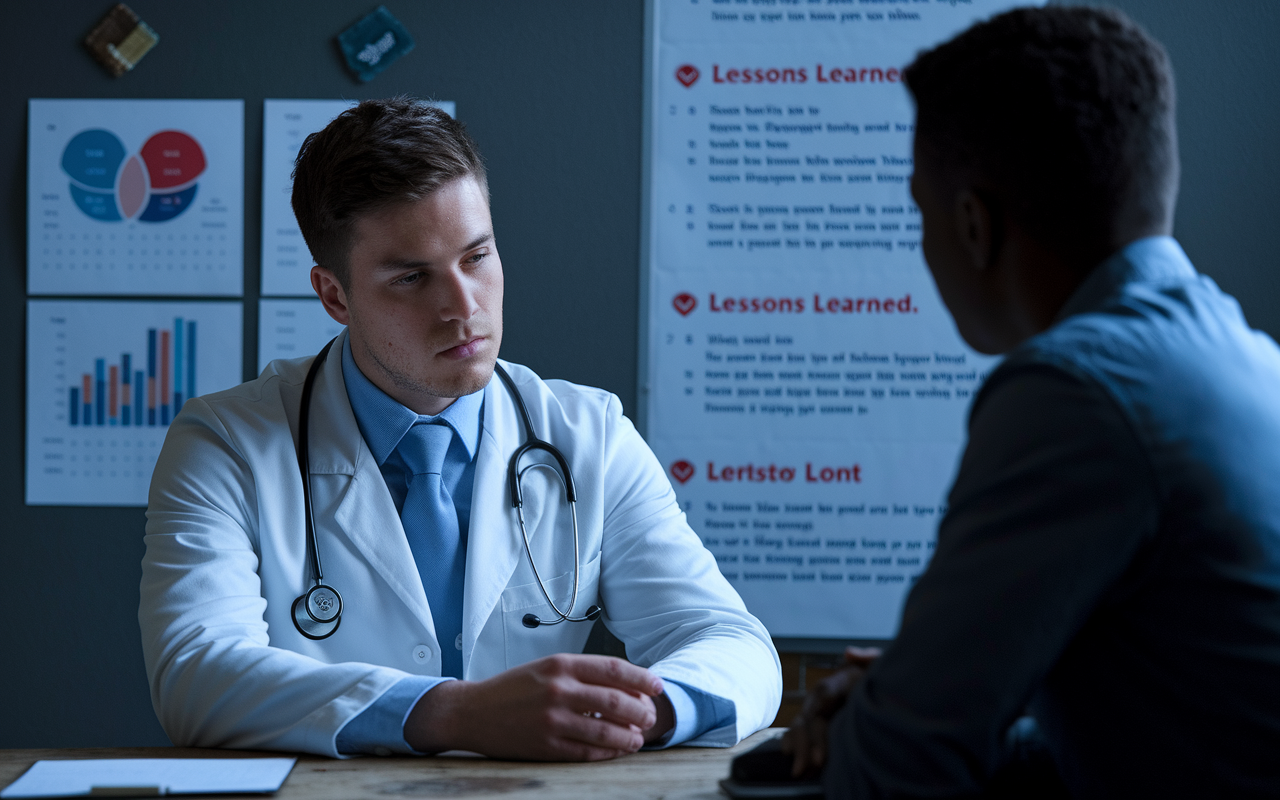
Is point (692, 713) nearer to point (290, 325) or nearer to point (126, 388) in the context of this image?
point (290, 325)

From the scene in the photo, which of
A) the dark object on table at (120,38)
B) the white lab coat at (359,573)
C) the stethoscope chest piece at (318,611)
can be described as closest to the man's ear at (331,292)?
the white lab coat at (359,573)

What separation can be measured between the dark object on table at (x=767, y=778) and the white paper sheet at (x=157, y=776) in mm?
469

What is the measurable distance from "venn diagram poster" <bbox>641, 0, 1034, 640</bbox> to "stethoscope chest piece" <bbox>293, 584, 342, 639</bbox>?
1114 mm

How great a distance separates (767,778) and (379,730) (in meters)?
0.47

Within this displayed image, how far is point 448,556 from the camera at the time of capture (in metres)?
1.50

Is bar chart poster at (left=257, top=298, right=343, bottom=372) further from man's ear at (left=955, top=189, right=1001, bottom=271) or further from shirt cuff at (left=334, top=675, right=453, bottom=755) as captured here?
man's ear at (left=955, top=189, right=1001, bottom=271)

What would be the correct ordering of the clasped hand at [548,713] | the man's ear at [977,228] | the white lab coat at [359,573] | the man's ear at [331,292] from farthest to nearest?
the man's ear at [331,292], the white lab coat at [359,573], the clasped hand at [548,713], the man's ear at [977,228]

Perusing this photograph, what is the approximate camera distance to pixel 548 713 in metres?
1.06

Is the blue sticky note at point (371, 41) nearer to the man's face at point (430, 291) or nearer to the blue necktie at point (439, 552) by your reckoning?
the man's face at point (430, 291)

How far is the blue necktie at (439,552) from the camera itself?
4.86 ft

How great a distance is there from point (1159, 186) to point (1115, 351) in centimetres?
19

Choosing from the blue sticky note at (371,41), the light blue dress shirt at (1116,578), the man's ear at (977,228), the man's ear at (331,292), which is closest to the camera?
the light blue dress shirt at (1116,578)

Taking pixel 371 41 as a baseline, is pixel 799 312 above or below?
below

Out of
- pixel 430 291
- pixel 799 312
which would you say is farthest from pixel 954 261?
pixel 799 312
